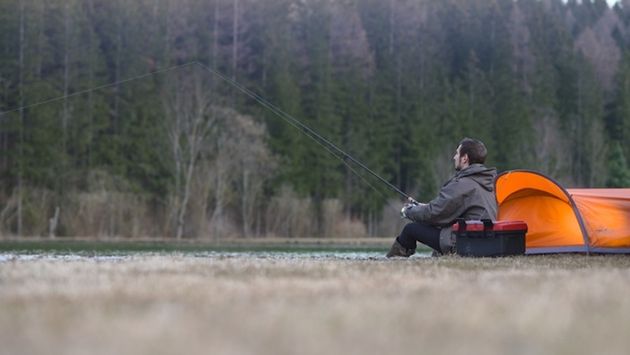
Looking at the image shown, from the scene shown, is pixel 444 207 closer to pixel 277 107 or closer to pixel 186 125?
pixel 186 125

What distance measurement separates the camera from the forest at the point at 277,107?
113 ft

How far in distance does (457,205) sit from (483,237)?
1.68 feet

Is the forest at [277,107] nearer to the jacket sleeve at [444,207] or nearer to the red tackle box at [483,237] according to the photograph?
the jacket sleeve at [444,207]

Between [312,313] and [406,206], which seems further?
[406,206]

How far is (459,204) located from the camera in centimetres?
948

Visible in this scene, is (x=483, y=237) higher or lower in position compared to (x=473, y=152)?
lower

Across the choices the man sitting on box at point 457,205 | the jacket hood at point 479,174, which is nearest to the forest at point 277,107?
the man sitting on box at point 457,205

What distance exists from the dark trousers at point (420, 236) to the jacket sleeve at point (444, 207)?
0.56ft

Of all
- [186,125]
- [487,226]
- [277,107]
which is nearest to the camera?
[487,226]

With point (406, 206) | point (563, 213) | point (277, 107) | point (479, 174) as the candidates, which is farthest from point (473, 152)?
point (277, 107)

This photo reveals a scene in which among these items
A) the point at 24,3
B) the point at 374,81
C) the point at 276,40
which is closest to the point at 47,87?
the point at 24,3

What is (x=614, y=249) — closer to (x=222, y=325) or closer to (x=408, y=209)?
(x=408, y=209)

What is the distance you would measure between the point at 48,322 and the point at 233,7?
39.5 meters

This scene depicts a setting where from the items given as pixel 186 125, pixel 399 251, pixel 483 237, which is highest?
pixel 186 125
